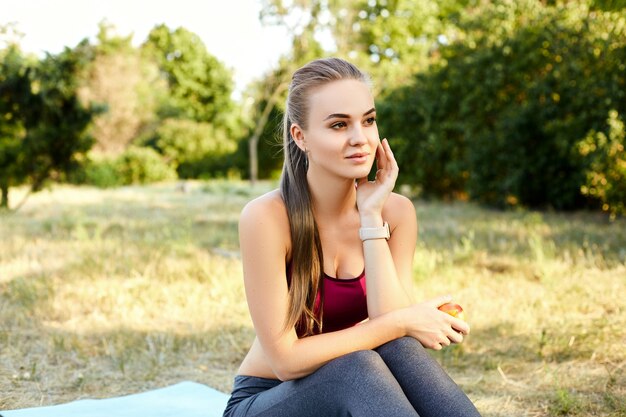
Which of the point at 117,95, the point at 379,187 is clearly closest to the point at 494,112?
the point at 379,187

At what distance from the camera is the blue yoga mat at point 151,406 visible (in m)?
3.32

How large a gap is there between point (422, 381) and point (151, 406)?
1.70 meters

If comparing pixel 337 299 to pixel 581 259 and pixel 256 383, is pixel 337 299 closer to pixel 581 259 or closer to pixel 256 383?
pixel 256 383

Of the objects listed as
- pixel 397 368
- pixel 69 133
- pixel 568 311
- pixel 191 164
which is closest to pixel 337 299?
pixel 397 368

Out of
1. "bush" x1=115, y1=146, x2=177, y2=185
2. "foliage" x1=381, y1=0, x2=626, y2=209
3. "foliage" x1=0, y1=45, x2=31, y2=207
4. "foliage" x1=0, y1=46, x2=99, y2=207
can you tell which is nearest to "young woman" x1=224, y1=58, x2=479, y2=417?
"foliage" x1=381, y1=0, x2=626, y2=209

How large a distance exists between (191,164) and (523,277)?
2277cm

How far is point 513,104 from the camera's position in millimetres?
12508

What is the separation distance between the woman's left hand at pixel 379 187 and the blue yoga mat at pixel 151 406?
131cm

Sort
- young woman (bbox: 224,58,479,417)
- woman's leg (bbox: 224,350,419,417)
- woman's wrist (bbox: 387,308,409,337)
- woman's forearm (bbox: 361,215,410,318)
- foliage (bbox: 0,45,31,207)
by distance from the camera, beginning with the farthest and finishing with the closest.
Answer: foliage (bbox: 0,45,31,207)
woman's forearm (bbox: 361,215,410,318)
woman's wrist (bbox: 387,308,409,337)
young woman (bbox: 224,58,479,417)
woman's leg (bbox: 224,350,419,417)

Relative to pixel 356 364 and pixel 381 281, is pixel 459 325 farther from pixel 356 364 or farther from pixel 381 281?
pixel 356 364

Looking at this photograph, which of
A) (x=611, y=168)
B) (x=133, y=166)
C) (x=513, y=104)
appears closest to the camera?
(x=611, y=168)

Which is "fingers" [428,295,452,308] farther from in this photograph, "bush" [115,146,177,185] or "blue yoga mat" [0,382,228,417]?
"bush" [115,146,177,185]

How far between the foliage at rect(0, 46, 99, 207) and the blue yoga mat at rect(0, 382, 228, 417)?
29.2ft

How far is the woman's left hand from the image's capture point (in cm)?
266
